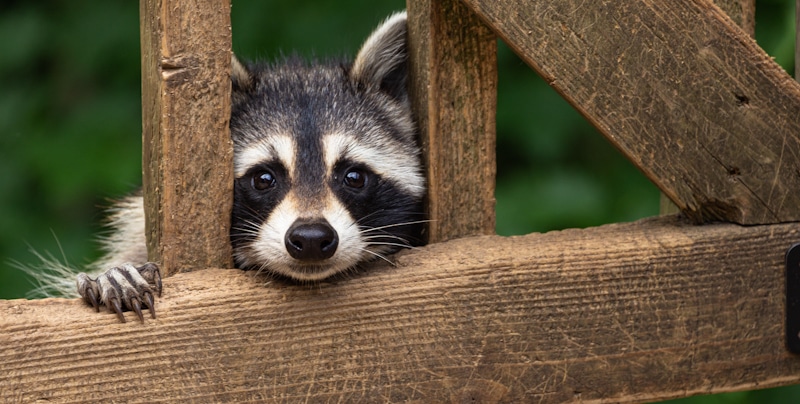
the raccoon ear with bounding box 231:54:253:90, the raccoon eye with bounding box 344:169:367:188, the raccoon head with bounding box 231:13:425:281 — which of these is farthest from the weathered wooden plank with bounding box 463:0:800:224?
the raccoon ear with bounding box 231:54:253:90

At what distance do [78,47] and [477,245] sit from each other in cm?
266

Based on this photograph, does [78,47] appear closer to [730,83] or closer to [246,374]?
[246,374]

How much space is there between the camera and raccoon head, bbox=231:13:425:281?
2367 mm

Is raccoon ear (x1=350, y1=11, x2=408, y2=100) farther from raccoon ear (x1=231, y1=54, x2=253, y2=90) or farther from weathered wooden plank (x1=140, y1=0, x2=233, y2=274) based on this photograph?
weathered wooden plank (x1=140, y1=0, x2=233, y2=274)

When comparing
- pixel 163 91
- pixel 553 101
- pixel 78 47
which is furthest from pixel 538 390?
pixel 78 47

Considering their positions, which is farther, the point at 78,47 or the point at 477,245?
the point at 78,47

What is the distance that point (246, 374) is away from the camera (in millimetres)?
2076

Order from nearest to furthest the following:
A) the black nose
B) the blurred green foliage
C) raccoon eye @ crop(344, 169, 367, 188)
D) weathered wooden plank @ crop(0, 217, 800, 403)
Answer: weathered wooden plank @ crop(0, 217, 800, 403), the black nose, raccoon eye @ crop(344, 169, 367, 188), the blurred green foliage

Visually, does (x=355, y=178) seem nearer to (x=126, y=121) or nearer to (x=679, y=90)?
(x=679, y=90)

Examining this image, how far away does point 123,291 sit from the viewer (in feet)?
6.70

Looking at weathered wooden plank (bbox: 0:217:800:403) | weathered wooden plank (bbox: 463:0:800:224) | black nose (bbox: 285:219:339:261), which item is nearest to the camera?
weathered wooden plank (bbox: 0:217:800:403)

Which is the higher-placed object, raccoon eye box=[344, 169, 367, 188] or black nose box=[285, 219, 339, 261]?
raccoon eye box=[344, 169, 367, 188]

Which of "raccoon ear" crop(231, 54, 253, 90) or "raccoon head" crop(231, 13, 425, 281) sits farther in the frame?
"raccoon ear" crop(231, 54, 253, 90)

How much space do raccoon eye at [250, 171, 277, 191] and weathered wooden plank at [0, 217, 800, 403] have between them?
0.50 meters
